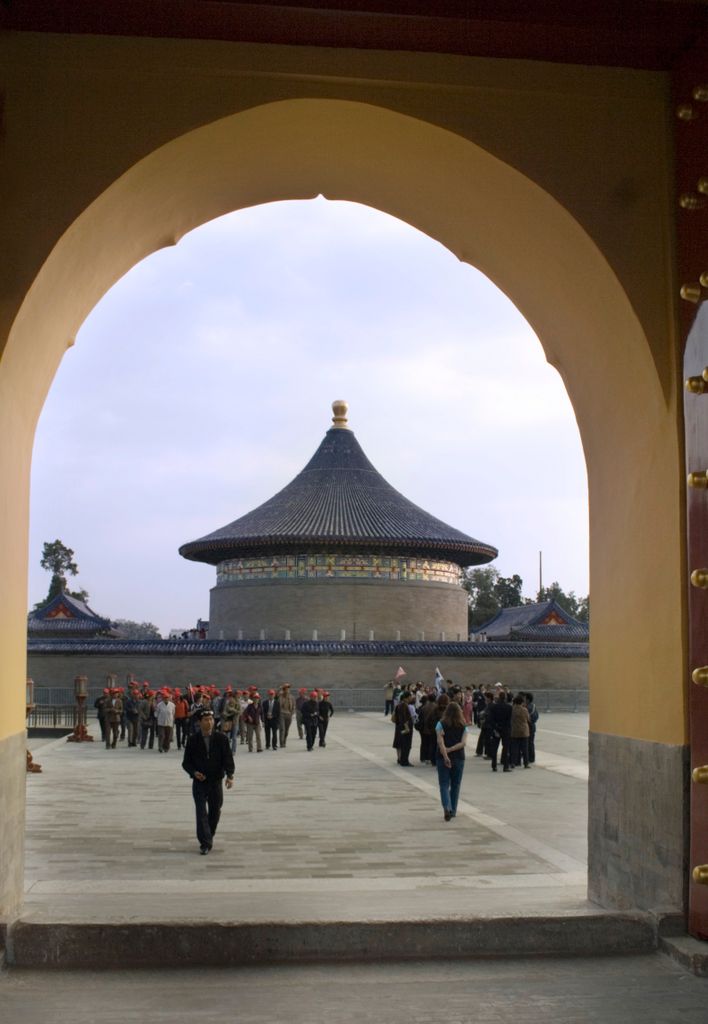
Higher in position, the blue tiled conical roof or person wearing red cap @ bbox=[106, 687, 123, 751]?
the blue tiled conical roof

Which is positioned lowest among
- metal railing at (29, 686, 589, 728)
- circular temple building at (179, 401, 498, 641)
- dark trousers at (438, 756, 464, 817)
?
metal railing at (29, 686, 589, 728)

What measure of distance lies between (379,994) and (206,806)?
16.3 ft

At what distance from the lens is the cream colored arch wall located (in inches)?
233

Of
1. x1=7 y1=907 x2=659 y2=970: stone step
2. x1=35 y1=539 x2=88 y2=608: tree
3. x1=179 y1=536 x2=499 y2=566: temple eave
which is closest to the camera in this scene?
x1=7 y1=907 x2=659 y2=970: stone step

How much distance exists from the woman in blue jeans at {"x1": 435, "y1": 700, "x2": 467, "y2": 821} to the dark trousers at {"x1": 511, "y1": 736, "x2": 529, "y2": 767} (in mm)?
5959

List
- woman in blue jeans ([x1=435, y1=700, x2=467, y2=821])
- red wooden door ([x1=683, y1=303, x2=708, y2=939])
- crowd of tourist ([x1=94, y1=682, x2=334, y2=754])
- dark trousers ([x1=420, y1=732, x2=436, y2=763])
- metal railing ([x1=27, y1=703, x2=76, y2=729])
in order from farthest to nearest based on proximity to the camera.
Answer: metal railing ([x1=27, y1=703, x2=76, y2=729]) → crowd of tourist ([x1=94, y1=682, x2=334, y2=754]) → dark trousers ([x1=420, y1=732, x2=436, y2=763]) → woman in blue jeans ([x1=435, y1=700, x2=467, y2=821]) → red wooden door ([x1=683, y1=303, x2=708, y2=939])

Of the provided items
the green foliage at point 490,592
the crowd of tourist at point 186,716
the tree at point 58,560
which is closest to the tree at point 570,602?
the green foliage at point 490,592

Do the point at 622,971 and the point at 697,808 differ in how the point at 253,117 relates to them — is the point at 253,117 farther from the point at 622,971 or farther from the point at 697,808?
the point at 622,971

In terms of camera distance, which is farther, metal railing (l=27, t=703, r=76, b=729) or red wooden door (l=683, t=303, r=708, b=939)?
metal railing (l=27, t=703, r=76, b=729)

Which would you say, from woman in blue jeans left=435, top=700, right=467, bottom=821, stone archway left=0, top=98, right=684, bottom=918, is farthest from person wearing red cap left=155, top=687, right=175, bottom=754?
stone archway left=0, top=98, right=684, bottom=918

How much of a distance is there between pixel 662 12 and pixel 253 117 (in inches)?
88.0

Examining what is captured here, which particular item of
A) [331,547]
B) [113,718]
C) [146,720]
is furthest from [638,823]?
[331,547]

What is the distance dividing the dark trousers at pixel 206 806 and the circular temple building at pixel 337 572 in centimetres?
3350

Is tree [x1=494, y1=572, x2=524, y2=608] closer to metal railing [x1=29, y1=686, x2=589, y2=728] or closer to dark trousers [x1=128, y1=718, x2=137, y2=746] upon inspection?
metal railing [x1=29, y1=686, x2=589, y2=728]
